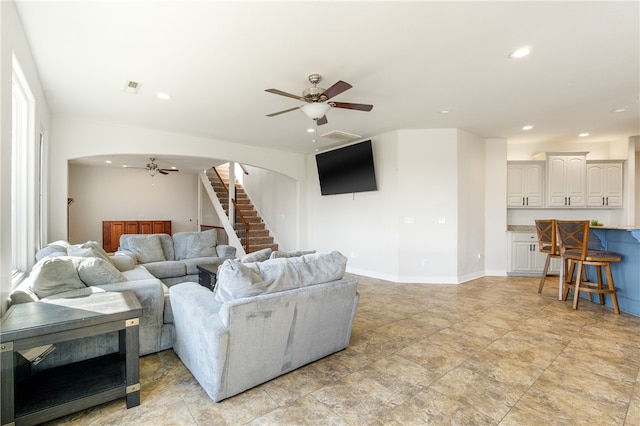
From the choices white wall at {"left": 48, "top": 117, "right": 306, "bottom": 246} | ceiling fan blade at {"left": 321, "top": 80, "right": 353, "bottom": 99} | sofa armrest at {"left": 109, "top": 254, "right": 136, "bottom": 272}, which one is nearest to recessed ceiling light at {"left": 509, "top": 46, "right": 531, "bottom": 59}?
ceiling fan blade at {"left": 321, "top": 80, "right": 353, "bottom": 99}

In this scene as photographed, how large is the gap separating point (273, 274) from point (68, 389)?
4.76 feet

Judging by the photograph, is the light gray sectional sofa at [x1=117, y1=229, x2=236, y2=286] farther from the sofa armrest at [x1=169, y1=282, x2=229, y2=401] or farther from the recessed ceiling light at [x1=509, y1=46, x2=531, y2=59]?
the recessed ceiling light at [x1=509, y1=46, x2=531, y2=59]

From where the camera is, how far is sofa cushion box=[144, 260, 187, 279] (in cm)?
464

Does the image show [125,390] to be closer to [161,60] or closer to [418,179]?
[161,60]

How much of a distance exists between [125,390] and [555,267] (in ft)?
23.3

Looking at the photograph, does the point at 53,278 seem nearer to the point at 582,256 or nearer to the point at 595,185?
the point at 582,256

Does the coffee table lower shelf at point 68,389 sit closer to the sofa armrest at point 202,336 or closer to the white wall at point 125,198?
the sofa armrest at point 202,336

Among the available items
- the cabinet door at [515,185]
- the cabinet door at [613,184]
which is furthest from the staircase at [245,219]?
the cabinet door at [613,184]

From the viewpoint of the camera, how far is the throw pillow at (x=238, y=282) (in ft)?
6.59

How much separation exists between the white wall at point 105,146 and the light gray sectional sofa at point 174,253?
0.97 meters

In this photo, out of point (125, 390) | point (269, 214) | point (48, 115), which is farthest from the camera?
point (269, 214)

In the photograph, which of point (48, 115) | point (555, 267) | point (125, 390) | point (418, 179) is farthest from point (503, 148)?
point (48, 115)

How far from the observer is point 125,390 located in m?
1.94

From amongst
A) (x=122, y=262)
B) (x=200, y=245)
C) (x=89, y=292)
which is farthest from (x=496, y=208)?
(x=122, y=262)
